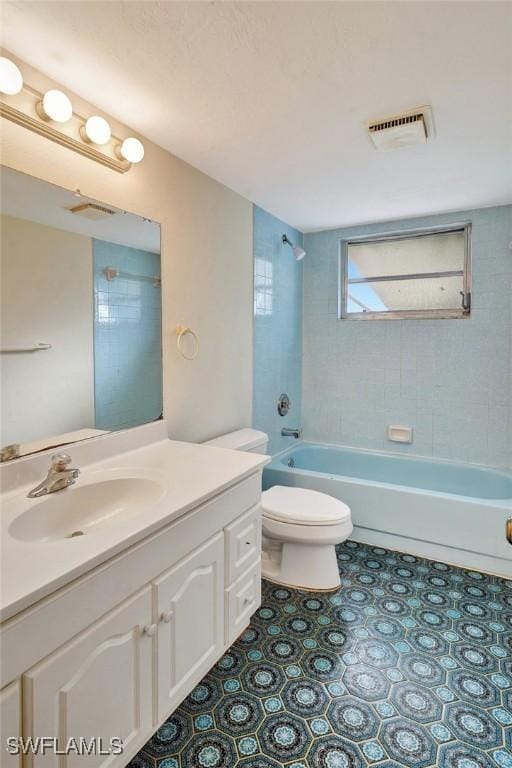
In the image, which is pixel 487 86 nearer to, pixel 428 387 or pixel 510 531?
pixel 510 531

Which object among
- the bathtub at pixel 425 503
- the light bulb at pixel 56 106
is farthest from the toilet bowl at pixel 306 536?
the light bulb at pixel 56 106

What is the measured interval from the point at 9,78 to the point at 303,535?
2.08m

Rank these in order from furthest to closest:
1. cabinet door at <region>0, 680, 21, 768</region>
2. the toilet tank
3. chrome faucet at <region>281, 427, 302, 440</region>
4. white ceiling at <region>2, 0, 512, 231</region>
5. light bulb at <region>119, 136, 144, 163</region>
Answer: chrome faucet at <region>281, 427, 302, 440</region> < the toilet tank < light bulb at <region>119, 136, 144, 163</region> < white ceiling at <region>2, 0, 512, 231</region> < cabinet door at <region>0, 680, 21, 768</region>

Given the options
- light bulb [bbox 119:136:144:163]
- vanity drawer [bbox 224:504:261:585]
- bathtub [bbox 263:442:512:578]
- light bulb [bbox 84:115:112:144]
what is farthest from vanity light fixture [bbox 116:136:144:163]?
bathtub [bbox 263:442:512:578]

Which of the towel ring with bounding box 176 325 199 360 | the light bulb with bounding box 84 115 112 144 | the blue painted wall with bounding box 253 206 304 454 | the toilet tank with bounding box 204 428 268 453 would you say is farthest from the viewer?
the blue painted wall with bounding box 253 206 304 454

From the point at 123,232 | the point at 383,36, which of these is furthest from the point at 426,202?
the point at 123,232

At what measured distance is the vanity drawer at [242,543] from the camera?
4.78 feet

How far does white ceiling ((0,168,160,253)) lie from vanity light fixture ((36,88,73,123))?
0.67 ft

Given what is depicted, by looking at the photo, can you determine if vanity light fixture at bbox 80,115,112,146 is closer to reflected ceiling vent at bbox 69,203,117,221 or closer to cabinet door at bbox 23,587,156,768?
reflected ceiling vent at bbox 69,203,117,221

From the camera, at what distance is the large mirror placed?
4.15 feet

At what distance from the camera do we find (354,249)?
328cm

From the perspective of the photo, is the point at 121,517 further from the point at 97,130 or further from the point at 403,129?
the point at 403,129

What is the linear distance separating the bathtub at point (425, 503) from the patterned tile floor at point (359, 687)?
0.78ft
